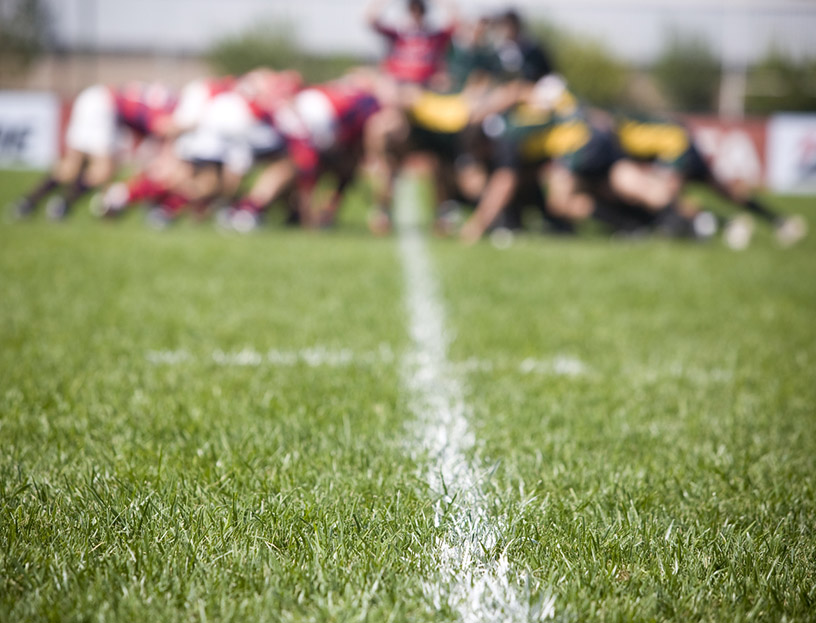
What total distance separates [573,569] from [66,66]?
36.3 m

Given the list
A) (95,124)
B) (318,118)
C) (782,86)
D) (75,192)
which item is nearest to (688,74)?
(782,86)

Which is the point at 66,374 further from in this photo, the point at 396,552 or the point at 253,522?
the point at 396,552

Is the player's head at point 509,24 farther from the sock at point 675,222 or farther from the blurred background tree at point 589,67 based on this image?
the blurred background tree at point 589,67

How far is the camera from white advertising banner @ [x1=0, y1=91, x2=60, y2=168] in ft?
59.7

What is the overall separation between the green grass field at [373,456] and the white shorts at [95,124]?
4.40 meters

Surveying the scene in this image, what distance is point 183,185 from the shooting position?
853 centimetres

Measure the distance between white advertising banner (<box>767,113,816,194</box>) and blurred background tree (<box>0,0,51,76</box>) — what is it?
28.0 m

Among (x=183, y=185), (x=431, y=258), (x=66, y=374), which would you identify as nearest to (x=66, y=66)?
(x=183, y=185)

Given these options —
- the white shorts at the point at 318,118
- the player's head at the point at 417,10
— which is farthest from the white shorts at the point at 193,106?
the player's head at the point at 417,10

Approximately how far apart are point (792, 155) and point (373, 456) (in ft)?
64.5

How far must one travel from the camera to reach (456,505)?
1.72m

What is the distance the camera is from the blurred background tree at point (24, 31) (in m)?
33.1

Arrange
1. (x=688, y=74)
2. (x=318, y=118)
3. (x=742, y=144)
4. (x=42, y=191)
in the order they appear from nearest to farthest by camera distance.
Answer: (x=318, y=118) → (x=42, y=191) → (x=742, y=144) → (x=688, y=74)

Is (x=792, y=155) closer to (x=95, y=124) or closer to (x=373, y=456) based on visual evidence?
(x=95, y=124)
